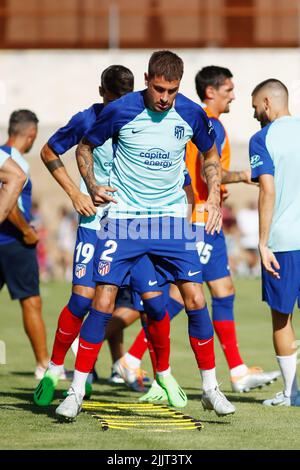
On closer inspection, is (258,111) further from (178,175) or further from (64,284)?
(64,284)

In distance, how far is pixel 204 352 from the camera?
295 inches

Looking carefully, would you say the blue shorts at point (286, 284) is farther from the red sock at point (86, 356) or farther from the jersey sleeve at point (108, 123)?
the jersey sleeve at point (108, 123)

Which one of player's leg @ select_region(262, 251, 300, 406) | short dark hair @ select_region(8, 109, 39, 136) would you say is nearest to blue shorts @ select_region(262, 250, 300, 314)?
player's leg @ select_region(262, 251, 300, 406)

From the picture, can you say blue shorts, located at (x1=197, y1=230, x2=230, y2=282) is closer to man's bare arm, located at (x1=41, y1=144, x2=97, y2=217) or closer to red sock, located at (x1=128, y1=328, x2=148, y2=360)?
red sock, located at (x1=128, y1=328, x2=148, y2=360)

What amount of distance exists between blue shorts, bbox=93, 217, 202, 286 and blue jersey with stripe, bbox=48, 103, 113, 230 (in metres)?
1.05

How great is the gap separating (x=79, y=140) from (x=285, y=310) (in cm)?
205

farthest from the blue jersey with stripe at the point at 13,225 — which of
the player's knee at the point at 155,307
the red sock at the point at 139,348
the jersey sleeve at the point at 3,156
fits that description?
the player's knee at the point at 155,307

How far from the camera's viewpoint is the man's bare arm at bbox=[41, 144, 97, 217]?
7.82 metres

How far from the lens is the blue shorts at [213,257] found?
31.7 ft

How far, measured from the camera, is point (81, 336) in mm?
7523

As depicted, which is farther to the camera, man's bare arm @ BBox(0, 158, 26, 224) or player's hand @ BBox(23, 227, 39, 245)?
player's hand @ BBox(23, 227, 39, 245)

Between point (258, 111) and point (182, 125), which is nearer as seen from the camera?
point (182, 125)
